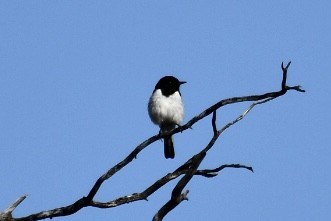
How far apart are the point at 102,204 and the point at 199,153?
3.76 feet

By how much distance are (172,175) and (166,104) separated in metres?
2.92

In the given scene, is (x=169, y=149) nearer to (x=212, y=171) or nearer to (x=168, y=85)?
(x=168, y=85)

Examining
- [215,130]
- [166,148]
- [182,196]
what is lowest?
[182,196]

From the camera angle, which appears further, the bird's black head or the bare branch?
the bird's black head

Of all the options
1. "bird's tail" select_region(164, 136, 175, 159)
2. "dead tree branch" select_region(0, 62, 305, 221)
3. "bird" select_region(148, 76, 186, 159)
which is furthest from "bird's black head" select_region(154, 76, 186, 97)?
"dead tree branch" select_region(0, 62, 305, 221)

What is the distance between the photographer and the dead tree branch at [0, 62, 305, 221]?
6.96m

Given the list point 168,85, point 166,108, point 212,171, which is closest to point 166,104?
point 166,108

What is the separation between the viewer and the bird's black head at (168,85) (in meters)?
10.5

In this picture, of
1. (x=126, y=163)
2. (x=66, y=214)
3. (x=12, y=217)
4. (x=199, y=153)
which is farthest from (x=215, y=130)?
(x=12, y=217)

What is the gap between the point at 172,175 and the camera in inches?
294

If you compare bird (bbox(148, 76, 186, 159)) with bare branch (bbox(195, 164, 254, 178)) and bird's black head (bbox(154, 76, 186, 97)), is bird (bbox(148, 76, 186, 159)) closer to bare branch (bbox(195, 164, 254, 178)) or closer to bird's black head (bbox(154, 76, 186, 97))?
bird's black head (bbox(154, 76, 186, 97))

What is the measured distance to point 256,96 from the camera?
717 centimetres

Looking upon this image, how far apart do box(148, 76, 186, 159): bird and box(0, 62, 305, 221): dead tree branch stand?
2656 mm

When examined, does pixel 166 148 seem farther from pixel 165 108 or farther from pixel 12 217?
pixel 12 217
